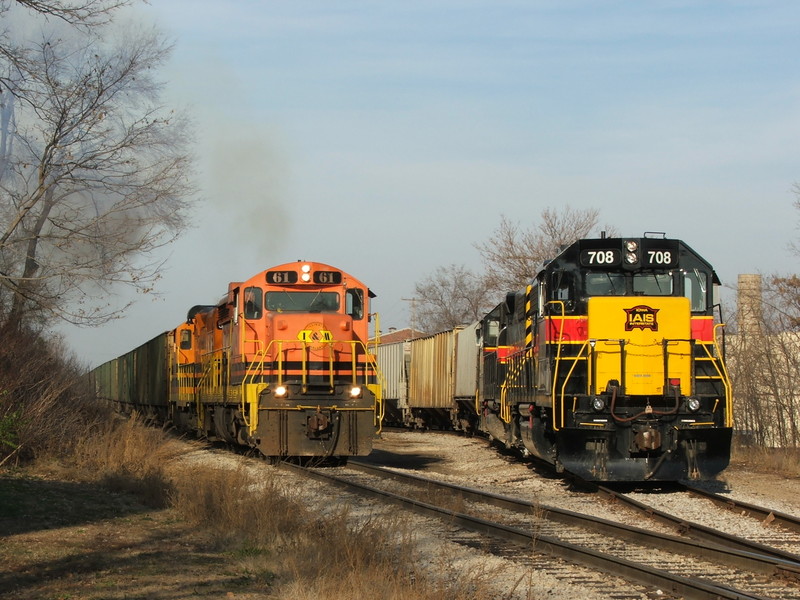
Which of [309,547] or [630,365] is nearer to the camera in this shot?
[309,547]

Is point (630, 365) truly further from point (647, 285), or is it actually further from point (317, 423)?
point (317, 423)

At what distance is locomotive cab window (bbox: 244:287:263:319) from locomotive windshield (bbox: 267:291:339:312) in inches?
6.1

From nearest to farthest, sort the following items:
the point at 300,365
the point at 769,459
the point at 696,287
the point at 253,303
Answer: the point at 696,287 < the point at 300,365 < the point at 253,303 < the point at 769,459

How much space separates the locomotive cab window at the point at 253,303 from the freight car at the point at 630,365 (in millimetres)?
4980

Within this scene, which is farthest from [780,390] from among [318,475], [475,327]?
[318,475]

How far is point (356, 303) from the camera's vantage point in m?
16.5

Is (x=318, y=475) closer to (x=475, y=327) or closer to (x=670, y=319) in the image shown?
(x=670, y=319)

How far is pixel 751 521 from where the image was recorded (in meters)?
10.1

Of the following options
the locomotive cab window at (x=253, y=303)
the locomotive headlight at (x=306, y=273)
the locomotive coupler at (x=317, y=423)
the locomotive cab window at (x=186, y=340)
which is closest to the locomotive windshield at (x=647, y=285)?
the locomotive coupler at (x=317, y=423)

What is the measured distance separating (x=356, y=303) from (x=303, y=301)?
3.11ft

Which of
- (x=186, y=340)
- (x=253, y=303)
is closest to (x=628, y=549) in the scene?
(x=253, y=303)

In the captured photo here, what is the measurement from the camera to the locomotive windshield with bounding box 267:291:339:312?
16031mm

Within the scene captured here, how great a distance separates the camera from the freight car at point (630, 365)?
1200 cm

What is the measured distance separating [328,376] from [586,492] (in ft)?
15.6
